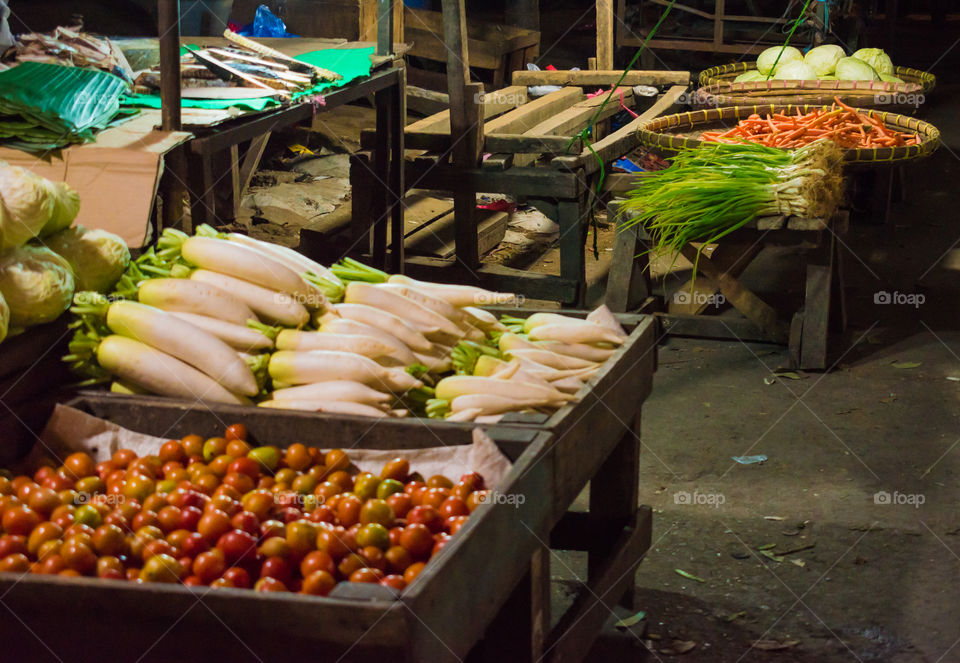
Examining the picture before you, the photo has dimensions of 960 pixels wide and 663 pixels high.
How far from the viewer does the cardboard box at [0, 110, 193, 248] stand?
11.4 ft

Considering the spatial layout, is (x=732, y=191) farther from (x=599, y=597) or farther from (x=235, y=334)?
(x=235, y=334)

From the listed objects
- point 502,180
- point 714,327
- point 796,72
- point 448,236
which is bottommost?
point 714,327

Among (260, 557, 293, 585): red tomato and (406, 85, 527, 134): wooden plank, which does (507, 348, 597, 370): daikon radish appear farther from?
(406, 85, 527, 134): wooden plank

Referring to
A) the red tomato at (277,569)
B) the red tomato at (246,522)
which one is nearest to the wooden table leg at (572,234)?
the red tomato at (246,522)

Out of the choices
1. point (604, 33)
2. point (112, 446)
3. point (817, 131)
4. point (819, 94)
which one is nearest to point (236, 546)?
point (112, 446)

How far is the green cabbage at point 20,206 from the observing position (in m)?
2.54

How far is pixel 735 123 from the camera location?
6.49m

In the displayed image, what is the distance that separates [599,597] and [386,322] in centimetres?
90

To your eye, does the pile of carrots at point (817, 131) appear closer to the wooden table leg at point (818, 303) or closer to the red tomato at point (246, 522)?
the wooden table leg at point (818, 303)

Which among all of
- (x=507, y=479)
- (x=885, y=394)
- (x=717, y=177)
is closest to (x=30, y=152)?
(x=507, y=479)

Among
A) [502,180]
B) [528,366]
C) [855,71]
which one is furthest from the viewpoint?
[855,71]

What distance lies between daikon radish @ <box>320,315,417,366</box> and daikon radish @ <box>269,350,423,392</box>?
1.8 inches

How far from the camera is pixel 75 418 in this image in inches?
95.3

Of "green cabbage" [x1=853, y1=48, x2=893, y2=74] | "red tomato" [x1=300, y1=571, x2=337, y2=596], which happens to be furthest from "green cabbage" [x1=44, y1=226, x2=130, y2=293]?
"green cabbage" [x1=853, y1=48, x2=893, y2=74]
